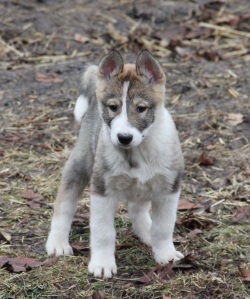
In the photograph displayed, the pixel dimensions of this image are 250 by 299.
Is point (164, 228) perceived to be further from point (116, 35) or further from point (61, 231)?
point (116, 35)

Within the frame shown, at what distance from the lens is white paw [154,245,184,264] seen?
6.33 metres

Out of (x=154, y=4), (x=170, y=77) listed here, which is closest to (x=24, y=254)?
(x=170, y=77)

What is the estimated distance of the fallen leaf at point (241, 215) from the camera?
7.12 meters

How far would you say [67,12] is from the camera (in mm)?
12805

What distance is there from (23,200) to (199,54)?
182 inches

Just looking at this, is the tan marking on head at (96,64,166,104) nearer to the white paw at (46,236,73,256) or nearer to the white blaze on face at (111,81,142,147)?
the white blaze on face at (111,81,142,147)

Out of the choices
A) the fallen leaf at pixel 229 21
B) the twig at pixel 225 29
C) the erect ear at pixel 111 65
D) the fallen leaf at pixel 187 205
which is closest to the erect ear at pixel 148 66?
the erect ear at pixel 111 65

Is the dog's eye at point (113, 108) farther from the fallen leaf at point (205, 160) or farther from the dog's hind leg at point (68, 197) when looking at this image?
the fallen leaf at point (205, 160)

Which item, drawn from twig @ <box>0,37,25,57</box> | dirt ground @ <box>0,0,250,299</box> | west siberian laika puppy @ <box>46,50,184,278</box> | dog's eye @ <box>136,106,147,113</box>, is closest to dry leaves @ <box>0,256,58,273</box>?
dirt ground @ <box>0,0,250,299</box>

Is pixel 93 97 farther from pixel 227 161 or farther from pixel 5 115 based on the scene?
pixel 5 115

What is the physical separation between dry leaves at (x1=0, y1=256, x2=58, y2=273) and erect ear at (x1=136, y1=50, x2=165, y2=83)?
5.15 ft

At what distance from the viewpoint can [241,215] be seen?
7188 millimetres

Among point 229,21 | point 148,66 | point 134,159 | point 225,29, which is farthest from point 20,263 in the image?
point 229,21

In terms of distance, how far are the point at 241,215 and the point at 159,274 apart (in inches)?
53.9
